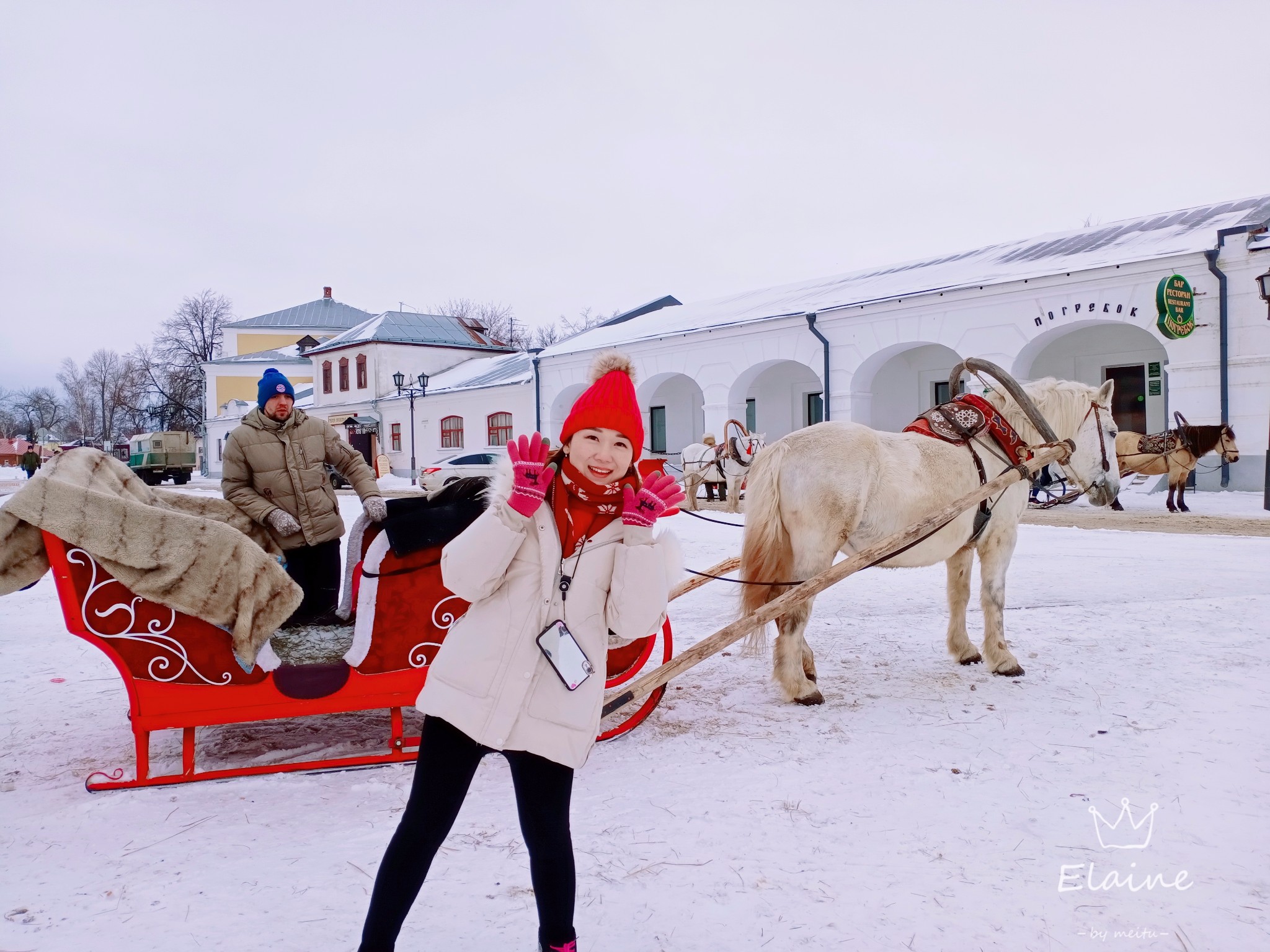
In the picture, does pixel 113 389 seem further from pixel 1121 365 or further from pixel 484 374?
pixel 1121 365

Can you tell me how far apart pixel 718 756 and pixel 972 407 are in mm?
2456

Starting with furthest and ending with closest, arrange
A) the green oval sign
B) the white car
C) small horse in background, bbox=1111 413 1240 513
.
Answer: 1. the white car
2. the green oval sign
3. small horse in background, bbox=1111 413 1240 513

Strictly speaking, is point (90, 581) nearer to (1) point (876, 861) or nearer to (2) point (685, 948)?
(2) point (685, 948)

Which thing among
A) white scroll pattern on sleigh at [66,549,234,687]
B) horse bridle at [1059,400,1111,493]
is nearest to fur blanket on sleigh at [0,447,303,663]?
white scroll pattern on sleigh at [66,549,234,687]

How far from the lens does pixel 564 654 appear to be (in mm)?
1826

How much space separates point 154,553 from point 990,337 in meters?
16.1

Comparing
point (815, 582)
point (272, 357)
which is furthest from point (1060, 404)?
point (272, 357)

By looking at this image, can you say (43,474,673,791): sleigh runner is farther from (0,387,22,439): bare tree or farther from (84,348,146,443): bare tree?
(0,387,22,439): bare tree

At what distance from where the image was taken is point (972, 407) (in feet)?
14.9

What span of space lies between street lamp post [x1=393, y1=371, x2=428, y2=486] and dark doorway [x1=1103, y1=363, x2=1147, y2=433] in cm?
2191

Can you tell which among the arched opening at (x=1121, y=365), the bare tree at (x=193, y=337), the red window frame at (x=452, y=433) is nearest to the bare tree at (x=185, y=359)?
the bare tree at (x=193, y=337)

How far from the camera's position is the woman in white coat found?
5.93 ft

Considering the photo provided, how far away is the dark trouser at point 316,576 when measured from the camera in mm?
4051

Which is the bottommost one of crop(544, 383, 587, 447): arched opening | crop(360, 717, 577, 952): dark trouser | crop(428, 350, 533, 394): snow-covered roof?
crop(360, 717, 577, 952): dark trouser
